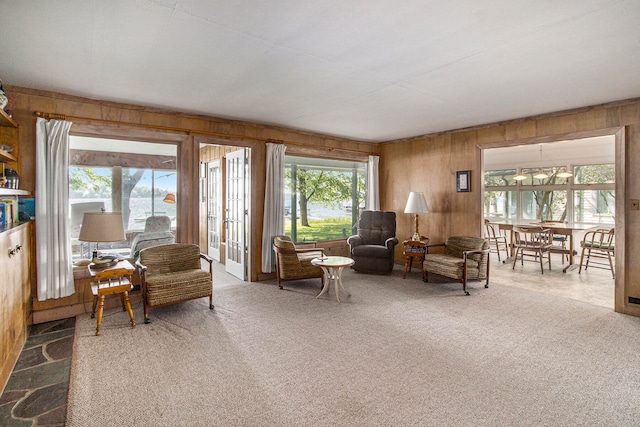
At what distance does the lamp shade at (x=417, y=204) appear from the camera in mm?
5672

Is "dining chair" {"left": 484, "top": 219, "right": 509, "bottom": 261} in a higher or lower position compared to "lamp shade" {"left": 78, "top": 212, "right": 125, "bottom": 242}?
lower

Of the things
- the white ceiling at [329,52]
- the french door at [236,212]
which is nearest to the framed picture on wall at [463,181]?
the white ceiling at [329,52]

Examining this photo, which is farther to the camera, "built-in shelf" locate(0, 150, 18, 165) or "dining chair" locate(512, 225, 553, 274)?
"dining chair" locate(512, 225, 553, 274)

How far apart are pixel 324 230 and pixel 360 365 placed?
160 inches

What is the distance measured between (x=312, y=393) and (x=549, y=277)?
17.0ft

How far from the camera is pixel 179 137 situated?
14.9ft

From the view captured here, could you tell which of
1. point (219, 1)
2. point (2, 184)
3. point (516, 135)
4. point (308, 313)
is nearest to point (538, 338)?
point (308, 313)

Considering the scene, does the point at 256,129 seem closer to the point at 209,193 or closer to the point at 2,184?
the point at 209,193

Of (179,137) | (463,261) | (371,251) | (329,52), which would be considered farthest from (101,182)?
(463,261)

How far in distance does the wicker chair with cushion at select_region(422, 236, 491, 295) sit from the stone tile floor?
442 centimetres

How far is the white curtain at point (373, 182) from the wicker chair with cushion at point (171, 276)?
367 cm

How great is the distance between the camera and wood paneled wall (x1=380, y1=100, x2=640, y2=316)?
Result: 3.84 metres

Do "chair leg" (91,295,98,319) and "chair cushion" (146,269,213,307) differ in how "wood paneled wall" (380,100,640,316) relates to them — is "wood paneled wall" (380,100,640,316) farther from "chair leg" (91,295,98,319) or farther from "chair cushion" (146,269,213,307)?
"chair leg" (91,295,98,319)

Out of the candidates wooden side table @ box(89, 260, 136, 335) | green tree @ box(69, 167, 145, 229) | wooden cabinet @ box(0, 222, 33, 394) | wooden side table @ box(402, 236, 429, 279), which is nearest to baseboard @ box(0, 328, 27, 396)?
wooden cabinet @ box(0, 222, 33, 394)
